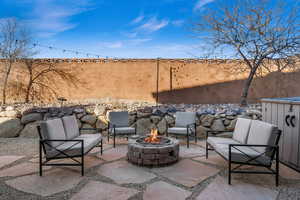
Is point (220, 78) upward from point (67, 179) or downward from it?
upward

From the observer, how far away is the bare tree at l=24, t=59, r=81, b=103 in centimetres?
821

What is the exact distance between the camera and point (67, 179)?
305cm

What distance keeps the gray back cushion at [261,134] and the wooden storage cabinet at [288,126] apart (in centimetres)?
67

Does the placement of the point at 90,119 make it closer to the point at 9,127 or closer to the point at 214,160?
the point at 9,127

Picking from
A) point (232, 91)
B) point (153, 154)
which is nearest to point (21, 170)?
point (153, 154)

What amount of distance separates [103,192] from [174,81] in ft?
20.6

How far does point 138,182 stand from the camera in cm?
294

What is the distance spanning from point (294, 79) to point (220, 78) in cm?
304

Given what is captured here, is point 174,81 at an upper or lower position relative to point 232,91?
upper

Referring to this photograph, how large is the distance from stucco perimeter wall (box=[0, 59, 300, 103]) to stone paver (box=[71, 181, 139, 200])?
5731 mm

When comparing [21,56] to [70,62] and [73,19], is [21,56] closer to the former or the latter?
[70,62]

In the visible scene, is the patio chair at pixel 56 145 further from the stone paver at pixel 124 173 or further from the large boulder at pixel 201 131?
the large boulder at pixel 201 131

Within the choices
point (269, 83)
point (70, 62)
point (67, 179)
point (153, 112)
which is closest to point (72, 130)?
point (67, 179)

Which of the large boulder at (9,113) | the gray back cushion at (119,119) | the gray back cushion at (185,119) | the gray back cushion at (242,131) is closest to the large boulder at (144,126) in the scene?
the gray back cushion at (119,119)
